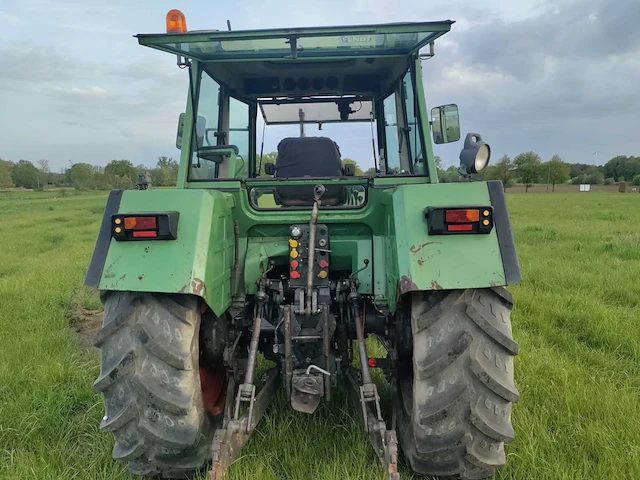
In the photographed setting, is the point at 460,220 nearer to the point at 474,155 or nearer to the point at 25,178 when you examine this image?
the point at 474,155

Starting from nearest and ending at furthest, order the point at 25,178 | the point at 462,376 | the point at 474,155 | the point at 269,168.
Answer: the point at 462,376
the point at 474,155
the point at 269,168
the point at 25,178

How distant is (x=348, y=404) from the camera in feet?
10.2

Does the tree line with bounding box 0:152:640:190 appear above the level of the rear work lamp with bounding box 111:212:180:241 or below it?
above

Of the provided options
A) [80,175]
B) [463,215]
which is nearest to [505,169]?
[80,175]

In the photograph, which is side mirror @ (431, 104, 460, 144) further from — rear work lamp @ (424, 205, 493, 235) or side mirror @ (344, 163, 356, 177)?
rear work lamp @ (424, 205, 493, 235)

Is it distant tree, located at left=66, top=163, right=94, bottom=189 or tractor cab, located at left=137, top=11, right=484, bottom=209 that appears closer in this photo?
tractor cab, located at left=137, top=11, right=484, bottom=209

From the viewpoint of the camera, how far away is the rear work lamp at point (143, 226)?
6.92 ft

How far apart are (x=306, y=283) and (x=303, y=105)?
1814mm

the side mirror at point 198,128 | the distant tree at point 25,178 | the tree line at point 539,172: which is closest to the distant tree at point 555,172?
the tree line at point 539,172

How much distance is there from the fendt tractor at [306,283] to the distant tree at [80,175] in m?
66.5

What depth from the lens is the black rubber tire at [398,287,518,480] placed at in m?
2.09

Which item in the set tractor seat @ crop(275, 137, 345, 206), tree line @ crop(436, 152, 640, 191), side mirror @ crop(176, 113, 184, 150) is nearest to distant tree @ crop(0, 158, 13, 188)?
tree line @ crop(436, 152, 640, 191)

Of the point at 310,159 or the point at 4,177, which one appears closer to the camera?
the point at 310,159

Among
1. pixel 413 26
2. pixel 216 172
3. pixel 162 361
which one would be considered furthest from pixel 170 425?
pixel 413 26
